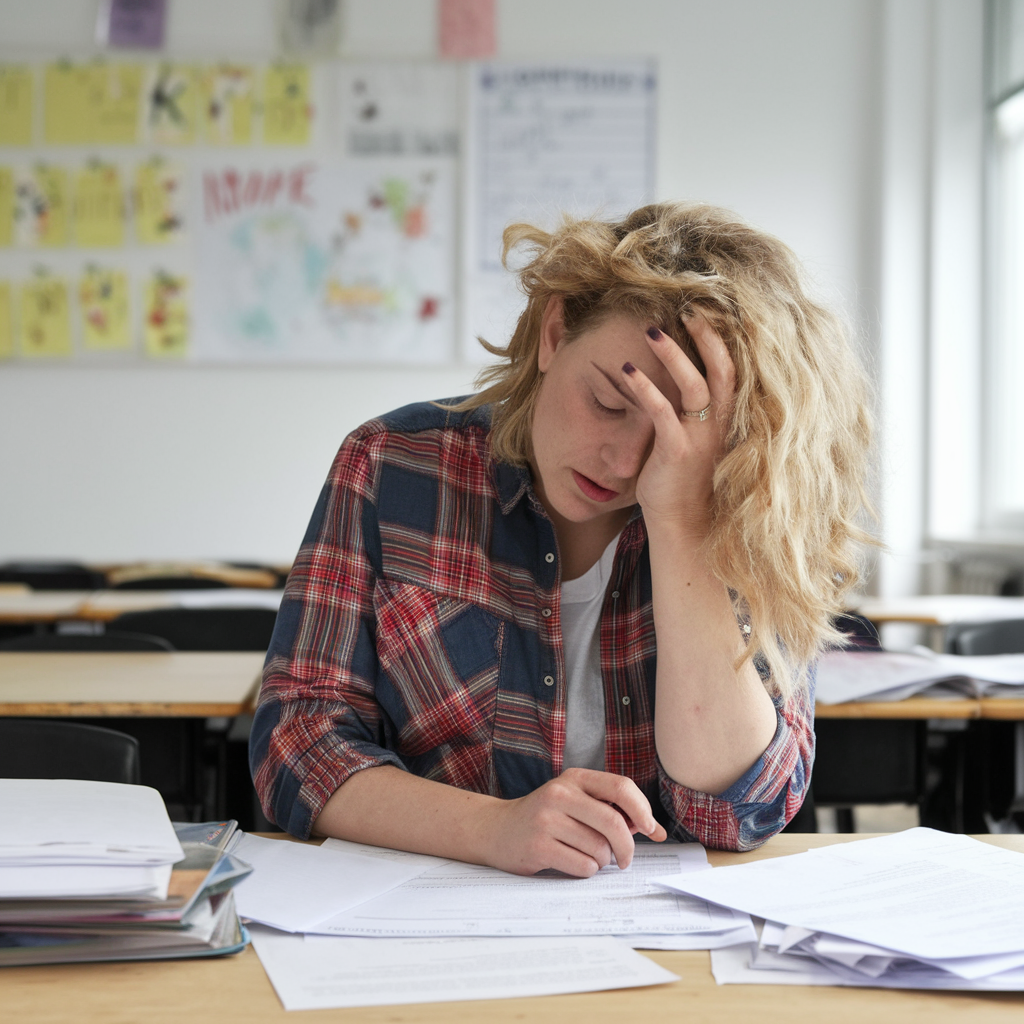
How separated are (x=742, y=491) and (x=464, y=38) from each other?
149 inches

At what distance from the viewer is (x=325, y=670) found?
3.37 feet

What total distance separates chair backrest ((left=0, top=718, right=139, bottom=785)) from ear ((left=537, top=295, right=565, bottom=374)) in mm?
593

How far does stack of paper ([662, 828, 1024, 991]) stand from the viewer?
26.3 inches

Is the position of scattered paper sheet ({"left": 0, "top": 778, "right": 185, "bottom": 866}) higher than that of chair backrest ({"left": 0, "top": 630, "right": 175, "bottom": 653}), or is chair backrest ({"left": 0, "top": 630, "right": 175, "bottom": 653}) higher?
scattered paper sheet ({"left": 0, "top": 778, "right": 185, "bottom": 866})

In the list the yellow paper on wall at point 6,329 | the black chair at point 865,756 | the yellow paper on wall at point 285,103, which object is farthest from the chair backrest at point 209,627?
the yellow paper on wall at point 285,103

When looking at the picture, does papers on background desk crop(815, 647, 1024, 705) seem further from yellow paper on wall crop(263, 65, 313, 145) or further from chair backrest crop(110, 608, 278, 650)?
yellow paper on wall crop(263, 65, 313, 145)

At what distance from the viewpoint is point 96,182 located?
4297 mm

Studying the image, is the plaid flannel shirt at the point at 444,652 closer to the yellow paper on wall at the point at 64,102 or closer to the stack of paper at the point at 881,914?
the stack of paper at the point at 881,914

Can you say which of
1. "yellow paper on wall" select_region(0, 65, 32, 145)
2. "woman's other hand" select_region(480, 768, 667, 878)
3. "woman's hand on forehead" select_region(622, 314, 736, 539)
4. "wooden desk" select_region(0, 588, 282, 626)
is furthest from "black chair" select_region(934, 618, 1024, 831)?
"yellow paper on wall" select_region(0, 65, 32, 145)

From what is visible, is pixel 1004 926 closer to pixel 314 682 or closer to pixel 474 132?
pixel 314 682

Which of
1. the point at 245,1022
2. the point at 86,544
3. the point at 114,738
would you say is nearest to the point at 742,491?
the point at 245,1022

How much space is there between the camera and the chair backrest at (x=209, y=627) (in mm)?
2404

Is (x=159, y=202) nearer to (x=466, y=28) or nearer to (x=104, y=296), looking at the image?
(x=104, y=296)

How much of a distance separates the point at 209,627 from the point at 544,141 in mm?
2654
